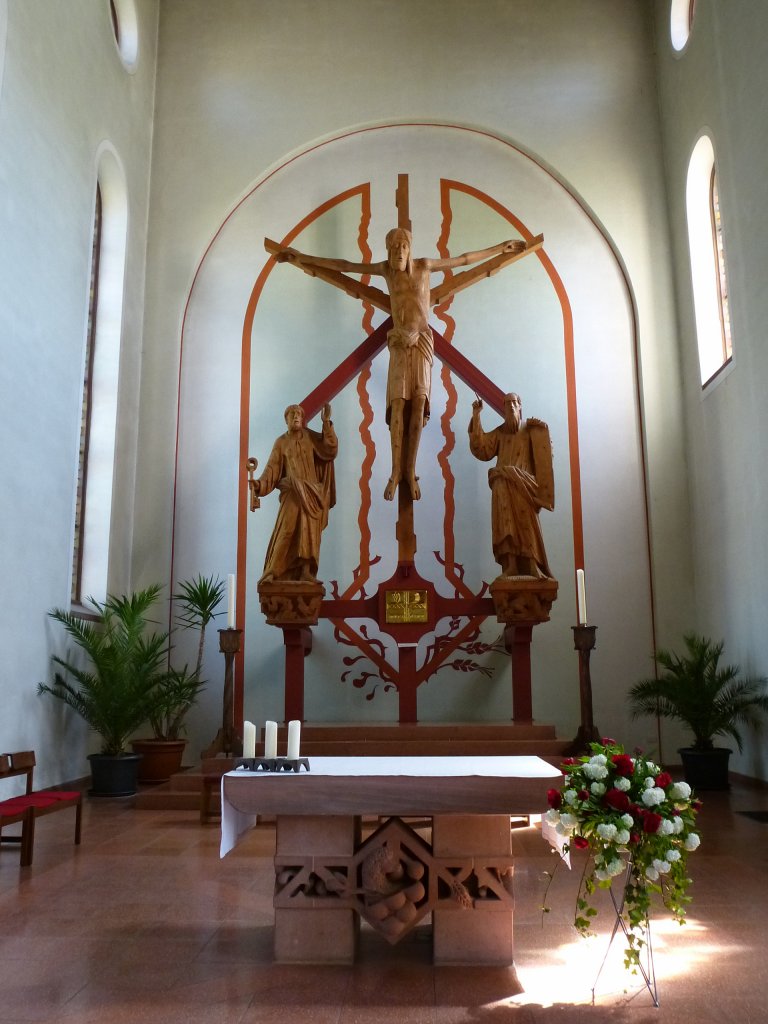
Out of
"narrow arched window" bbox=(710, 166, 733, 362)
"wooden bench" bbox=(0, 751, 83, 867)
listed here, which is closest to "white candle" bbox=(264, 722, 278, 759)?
"wooden bench" bbox=(0, 751, 83, 867)

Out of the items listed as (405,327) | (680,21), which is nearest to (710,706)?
(405,327)

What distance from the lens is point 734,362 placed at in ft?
26.9

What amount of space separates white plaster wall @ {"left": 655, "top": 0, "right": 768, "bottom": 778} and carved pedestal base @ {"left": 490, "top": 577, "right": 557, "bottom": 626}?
68.7 inches

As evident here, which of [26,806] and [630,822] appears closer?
[630,822]

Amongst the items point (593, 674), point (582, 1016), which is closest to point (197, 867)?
point (582, 1016)

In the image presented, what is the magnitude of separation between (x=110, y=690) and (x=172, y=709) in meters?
0.98

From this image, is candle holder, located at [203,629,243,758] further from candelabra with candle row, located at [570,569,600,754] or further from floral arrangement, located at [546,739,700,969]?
floral arrangement, located at [546,739,700,969]

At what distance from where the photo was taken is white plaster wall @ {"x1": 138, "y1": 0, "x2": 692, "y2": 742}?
10.1 metres

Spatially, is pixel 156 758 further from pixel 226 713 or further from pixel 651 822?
pixel 651 822

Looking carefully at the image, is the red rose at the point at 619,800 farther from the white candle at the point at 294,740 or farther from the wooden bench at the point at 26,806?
the wooden bench at the point at 26,806

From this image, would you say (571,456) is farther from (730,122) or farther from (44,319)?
(44,319)

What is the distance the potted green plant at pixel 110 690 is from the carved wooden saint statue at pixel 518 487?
10.4 ft

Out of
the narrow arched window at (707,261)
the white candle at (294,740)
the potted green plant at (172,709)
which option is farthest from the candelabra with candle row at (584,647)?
the white candle at (294,740)

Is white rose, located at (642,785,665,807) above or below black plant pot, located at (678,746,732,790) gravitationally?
above
